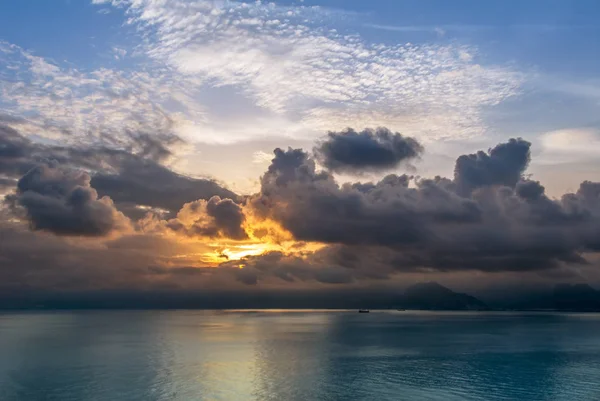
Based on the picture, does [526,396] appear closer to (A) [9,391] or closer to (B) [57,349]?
(A) [9,391]

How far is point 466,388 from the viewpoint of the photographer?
87.3 meters

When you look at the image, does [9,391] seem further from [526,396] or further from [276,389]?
[526,396]

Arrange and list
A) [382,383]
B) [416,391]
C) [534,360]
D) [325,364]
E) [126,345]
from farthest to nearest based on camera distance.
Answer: [126,345]
[534,360]
[325,364]
[382,383]
[416,391]

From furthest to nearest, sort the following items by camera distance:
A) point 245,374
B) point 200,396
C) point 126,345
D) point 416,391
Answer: point 126,345 → point 245,374 → point 416,391 → point 200,396

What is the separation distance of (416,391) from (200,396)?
113 ft

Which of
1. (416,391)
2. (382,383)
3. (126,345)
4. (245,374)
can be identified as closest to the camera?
(416,391)

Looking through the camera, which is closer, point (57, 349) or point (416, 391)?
point (416, 391)

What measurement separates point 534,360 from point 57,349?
130 meters

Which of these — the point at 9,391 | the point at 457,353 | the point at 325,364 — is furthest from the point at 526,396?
the point at 9,391

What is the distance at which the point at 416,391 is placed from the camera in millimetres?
83938

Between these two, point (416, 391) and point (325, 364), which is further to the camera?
point (325, 364)

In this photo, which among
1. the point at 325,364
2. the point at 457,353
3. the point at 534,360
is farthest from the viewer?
the point at 457,353

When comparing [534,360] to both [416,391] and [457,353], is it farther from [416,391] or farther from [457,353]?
[416,391]

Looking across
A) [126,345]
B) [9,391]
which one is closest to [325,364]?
[9,391]
